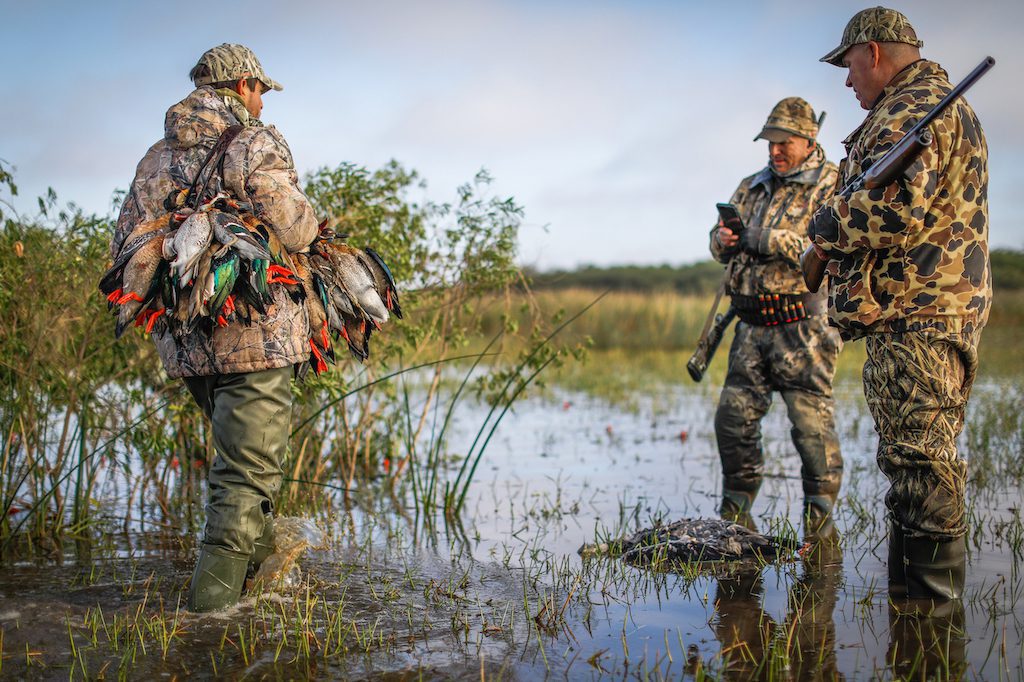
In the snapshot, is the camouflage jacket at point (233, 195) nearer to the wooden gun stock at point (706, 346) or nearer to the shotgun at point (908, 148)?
the shotgun at point (908, 148)

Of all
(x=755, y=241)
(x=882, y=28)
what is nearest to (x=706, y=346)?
A: (x=755, y=241)

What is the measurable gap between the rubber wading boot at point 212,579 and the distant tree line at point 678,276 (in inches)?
1039

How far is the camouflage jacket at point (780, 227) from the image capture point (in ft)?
19.4

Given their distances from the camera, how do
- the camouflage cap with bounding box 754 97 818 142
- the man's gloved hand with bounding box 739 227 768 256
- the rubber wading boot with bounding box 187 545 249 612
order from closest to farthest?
the rubber wading boot with bounding box 187 545 249 612 → the man's gloved hand with bounding box 739 227 768 256 → the camouflage cap with bounding box 754 97 818 142

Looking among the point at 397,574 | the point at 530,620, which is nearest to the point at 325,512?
the point at 397,574

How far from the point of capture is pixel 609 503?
261 inches

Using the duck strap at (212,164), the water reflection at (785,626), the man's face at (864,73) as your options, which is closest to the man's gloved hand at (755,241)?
the man's face at (864,73)

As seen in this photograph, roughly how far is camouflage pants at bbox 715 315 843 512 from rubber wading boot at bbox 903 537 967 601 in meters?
1.74

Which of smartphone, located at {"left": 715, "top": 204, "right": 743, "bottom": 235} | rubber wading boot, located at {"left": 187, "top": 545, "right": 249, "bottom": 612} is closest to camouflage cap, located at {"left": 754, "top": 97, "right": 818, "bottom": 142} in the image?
smartphone, located at {"left": 715, "top": 204, "right": 743, "bottom": 235}

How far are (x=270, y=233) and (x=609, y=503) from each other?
348cm

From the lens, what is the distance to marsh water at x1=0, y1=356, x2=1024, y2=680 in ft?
11.9

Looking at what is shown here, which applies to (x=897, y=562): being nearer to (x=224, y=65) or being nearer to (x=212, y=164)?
(x=212, y=164)

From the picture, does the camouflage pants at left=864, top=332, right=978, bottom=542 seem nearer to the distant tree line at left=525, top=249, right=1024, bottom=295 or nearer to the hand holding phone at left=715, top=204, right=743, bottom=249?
the hand holding phone at left=715, top=204, right=743, bottom=249

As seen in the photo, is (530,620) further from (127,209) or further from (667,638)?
(127,209)
